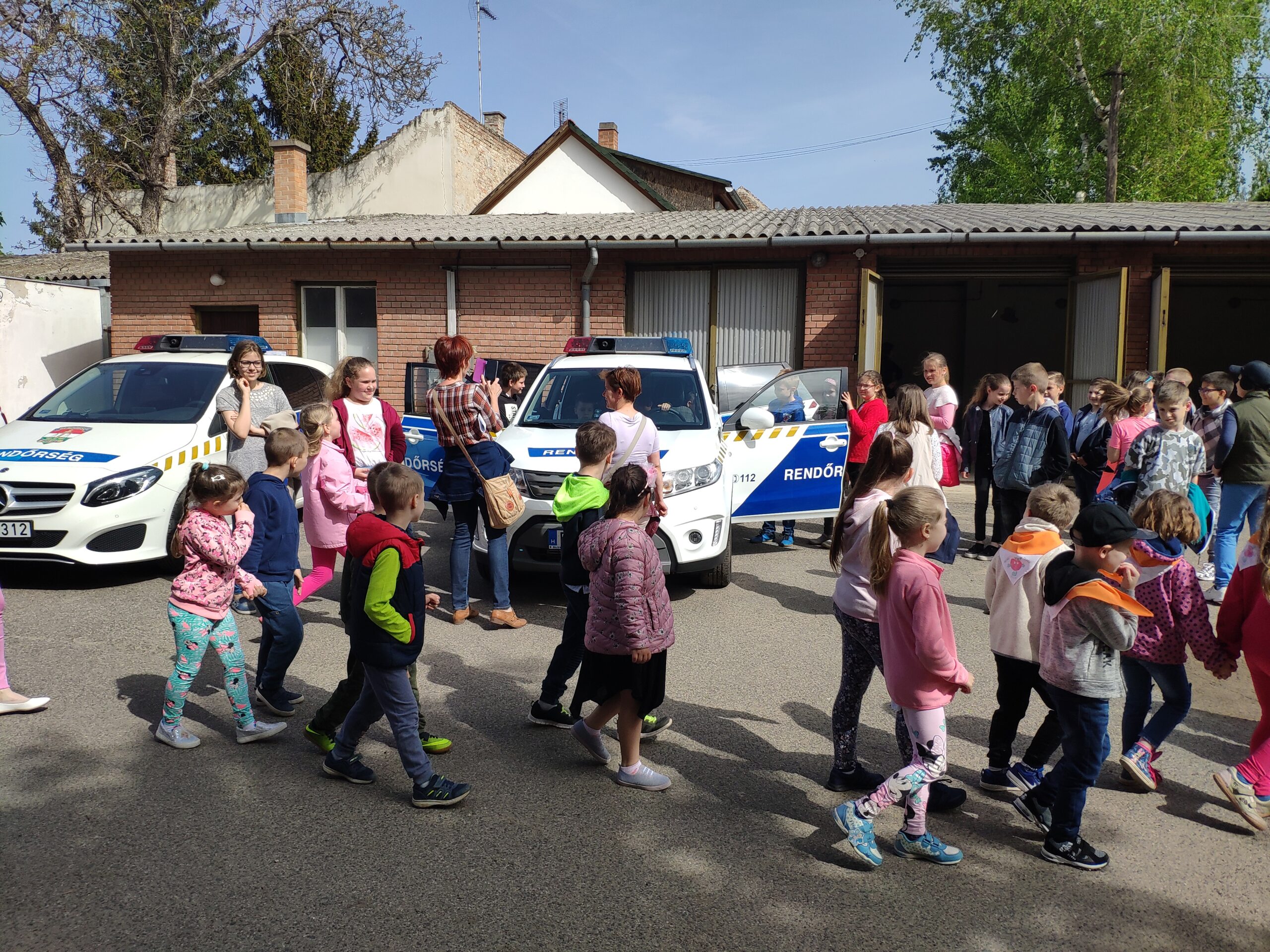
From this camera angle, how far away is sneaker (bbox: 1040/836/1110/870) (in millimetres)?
3199

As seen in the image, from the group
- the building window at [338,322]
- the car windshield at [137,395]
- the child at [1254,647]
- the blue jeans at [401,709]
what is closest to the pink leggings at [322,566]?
the blue jeans at [401,709]

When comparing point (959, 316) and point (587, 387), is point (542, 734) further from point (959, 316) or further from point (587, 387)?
point (959, 316)

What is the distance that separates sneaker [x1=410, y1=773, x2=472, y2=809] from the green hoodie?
4.21ft

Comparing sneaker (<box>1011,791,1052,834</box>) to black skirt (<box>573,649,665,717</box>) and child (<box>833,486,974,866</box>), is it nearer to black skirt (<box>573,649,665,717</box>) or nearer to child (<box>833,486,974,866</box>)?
child (<box>833,486,974,866</box>)

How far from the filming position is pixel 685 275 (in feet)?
45.8

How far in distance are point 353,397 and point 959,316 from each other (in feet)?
55.3

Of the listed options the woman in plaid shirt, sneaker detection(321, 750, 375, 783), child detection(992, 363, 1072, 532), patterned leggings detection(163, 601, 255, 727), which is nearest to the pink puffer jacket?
sneaker detection(321, 750, 375, 783)

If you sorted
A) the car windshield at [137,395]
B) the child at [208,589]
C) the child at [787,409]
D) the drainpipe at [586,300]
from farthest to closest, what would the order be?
the drainpipe at [586,300]
the child at [787,409]
the car windshield at [137,395]
the child at [208,589]

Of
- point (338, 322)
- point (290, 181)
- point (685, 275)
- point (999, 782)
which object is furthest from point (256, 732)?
point (290, 181)

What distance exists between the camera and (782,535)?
8922 mm

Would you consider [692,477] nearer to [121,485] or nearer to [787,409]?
[787,409]

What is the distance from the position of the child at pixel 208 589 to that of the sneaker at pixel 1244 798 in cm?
398

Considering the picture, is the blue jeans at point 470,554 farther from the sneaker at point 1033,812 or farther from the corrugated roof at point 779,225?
the corrugated roof at point 779,225

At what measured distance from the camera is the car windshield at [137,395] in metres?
7.59
